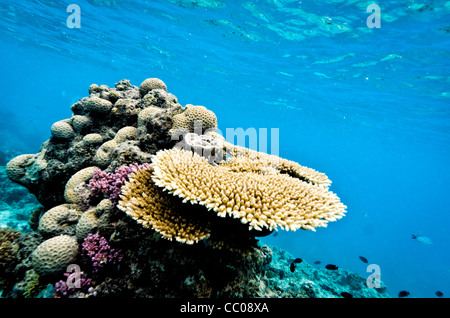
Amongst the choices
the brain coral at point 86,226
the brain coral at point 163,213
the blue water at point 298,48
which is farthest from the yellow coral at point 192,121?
the blue water at point 298,48

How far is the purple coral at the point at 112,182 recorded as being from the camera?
3.80 m

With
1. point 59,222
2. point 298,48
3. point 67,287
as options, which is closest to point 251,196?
point 67,287

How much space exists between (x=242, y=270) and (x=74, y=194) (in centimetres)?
378

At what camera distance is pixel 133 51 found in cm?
3008

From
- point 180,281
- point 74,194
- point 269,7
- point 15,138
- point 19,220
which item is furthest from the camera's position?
point 15,138

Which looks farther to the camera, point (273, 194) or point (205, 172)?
point (205, 172)

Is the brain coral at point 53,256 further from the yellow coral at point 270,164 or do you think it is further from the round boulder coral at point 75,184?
the yellow coral at point 270,164

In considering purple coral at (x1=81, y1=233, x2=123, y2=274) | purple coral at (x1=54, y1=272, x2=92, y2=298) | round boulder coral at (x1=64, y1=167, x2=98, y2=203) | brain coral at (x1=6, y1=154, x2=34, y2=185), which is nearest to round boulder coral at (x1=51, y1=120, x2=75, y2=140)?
brain coral at (x1=6, y1=154, x2=34, y2=185)

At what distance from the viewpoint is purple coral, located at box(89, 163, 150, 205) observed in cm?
380

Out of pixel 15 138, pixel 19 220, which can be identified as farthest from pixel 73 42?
pixel 19 220

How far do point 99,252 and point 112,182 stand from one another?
1.24 meters

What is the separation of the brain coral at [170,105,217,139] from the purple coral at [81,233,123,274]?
2.42 meters

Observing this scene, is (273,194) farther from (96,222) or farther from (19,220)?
(19,220)

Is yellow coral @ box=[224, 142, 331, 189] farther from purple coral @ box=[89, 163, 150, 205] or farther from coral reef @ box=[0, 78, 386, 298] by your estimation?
purple coral @ box=[89, 163, 150, 205]
